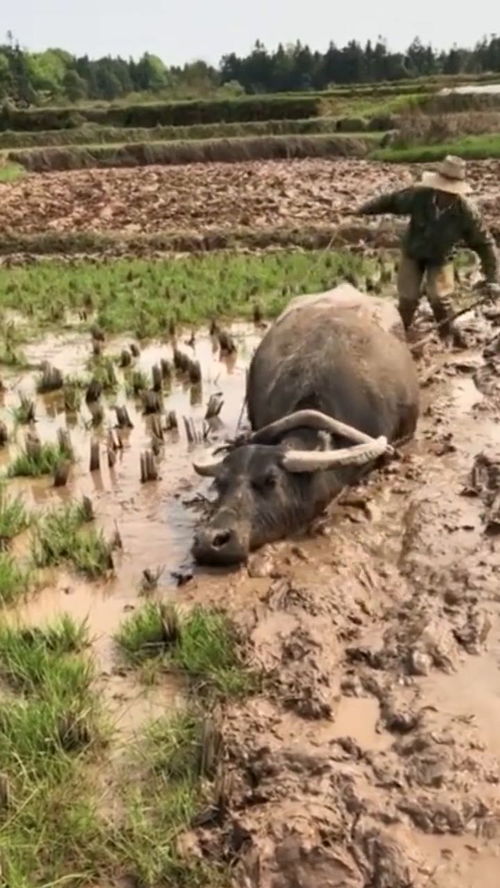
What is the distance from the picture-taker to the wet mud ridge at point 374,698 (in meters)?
2.26

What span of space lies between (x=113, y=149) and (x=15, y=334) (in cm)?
1777

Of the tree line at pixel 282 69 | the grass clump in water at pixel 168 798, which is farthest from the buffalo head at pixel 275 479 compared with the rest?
the tree line at pixel 282 69

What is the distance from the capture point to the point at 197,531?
13.1ft

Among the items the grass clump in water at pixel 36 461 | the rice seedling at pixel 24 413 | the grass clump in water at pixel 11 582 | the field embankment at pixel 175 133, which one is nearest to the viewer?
the grass clump in water at pixel 11 582

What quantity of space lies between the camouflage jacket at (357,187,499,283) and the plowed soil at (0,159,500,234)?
5.03m

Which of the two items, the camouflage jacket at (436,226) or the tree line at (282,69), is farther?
the tree line at (282,69)

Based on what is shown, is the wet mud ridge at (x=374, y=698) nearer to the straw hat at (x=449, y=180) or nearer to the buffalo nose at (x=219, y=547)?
the buffalo nose at (x=219, y=547)

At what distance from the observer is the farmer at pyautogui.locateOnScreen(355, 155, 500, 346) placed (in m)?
6.38

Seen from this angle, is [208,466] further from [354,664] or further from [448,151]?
[448,151]

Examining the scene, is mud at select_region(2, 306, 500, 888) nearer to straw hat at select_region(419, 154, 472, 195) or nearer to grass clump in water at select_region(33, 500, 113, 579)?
grass clump in water at select_region(33, 500, 113, 579)

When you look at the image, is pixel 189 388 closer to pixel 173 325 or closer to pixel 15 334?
pixel 173 325

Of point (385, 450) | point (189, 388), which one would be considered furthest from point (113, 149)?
point (385, 450)

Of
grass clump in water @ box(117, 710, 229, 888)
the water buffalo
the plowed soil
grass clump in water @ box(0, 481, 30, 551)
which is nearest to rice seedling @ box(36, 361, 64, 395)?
the water buffalo

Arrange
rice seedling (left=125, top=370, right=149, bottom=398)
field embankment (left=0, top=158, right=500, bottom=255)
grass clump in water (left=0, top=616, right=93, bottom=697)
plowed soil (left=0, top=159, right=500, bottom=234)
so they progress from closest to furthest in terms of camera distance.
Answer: grass clump in water (left=0, top=616, right=93, bottom=697) < rice seedling (left=125, top=370, right=149, bottom=398) < field embankment (left=0, top=158, right=500, bottom=255) < plowed soil (left=0, top=159, right=500, bottom=234)
